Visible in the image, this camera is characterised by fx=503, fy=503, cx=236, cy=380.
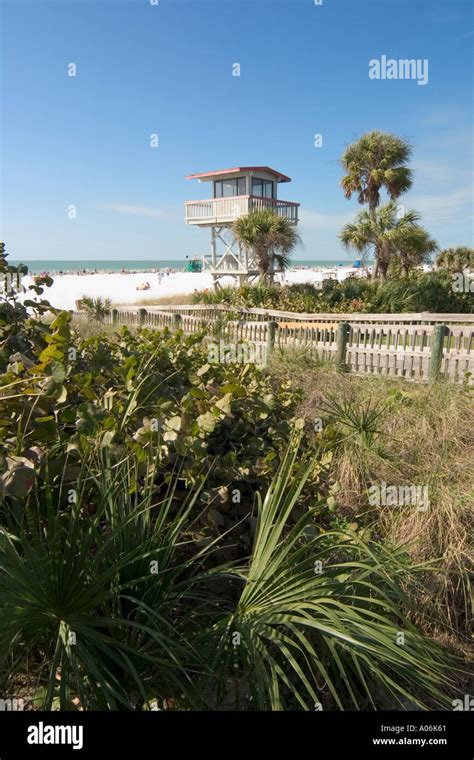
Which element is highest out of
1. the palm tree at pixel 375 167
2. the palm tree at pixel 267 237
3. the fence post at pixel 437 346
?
the palm tree at pixel 375 167

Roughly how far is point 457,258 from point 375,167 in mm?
9770

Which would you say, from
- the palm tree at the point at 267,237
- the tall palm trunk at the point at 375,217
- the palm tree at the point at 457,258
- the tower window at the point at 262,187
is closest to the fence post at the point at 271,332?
the palm tree at the point at 267,237

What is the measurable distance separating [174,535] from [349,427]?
3043 mm

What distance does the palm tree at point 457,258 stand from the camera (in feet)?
105

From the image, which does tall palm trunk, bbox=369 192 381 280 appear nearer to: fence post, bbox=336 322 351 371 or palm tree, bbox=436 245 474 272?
palm tree, bbox=436 245 474 272

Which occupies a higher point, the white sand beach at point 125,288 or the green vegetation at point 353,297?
the white sand beach at point 125,288

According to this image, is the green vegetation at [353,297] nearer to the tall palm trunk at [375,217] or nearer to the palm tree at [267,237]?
the palm tree at [267,237]

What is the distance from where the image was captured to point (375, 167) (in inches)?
1035

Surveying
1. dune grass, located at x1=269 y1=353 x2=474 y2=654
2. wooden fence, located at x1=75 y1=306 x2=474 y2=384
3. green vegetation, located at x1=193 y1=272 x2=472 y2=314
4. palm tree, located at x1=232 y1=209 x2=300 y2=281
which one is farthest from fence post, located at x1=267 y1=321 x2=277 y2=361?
palm tree, located at x1=232 y1=209 x2=300 y2=281

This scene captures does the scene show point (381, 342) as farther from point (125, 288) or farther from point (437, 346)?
point (125, 288)

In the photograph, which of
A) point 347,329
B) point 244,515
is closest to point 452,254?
point 347,329

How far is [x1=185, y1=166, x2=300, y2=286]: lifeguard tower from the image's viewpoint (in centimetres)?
2753

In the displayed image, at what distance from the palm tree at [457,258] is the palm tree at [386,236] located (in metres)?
8.40

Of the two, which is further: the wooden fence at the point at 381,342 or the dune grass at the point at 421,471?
the wooden fence at the point at 381,342
